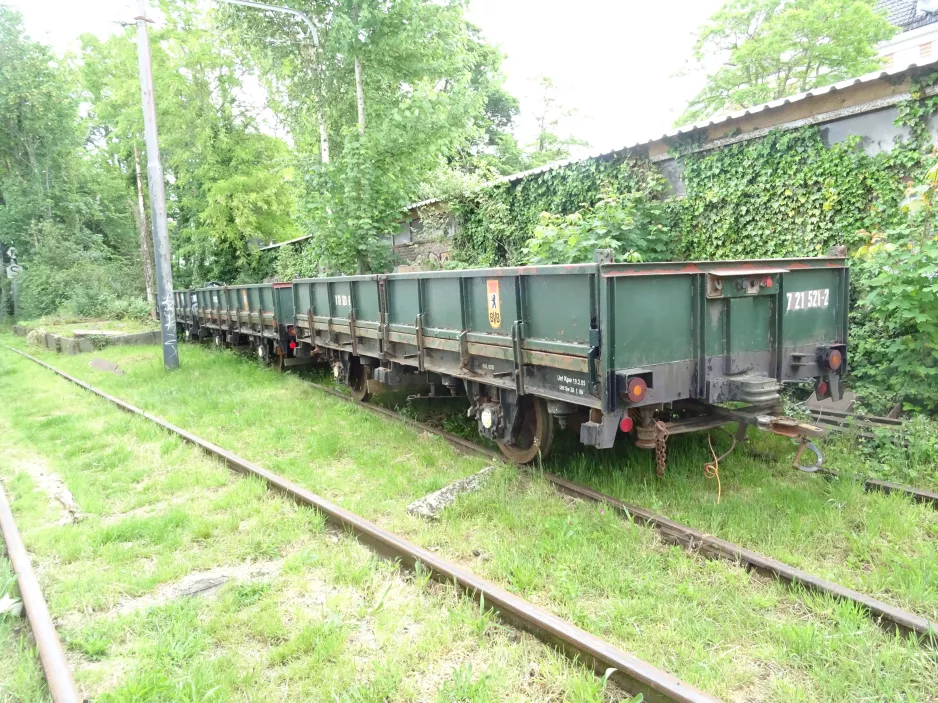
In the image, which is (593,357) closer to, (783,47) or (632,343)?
(632,343)

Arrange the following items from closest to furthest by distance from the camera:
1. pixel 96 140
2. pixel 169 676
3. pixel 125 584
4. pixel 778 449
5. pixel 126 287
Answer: pixel 169 676 < pixel 125 584 < pixel 778 449 < pixel 126 287 < pixel 96 140

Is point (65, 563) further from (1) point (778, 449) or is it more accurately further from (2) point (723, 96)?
(2) point (723, 96)

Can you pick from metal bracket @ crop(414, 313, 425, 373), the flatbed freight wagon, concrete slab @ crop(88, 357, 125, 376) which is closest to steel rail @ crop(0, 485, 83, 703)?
the flatbed freight wagon

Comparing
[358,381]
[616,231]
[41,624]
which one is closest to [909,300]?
[616,231]

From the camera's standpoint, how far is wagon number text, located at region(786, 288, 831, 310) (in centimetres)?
518

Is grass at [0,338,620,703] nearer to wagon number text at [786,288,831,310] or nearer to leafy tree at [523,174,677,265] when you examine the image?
wagon number text at [786,288,831,310]

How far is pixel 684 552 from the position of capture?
3941 mm

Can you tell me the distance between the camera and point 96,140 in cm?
4159

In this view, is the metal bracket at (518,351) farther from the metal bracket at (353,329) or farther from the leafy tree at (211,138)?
the leafy tree at (211,138)

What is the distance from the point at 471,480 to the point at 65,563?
10.0ft

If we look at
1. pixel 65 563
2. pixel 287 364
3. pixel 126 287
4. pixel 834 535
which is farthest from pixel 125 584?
pixel 126 287

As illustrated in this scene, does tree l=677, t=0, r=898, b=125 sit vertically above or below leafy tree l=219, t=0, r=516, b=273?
above

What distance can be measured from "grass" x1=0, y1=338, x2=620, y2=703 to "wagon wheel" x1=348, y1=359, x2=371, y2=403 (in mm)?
3208

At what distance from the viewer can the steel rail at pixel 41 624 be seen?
2.81 metres
